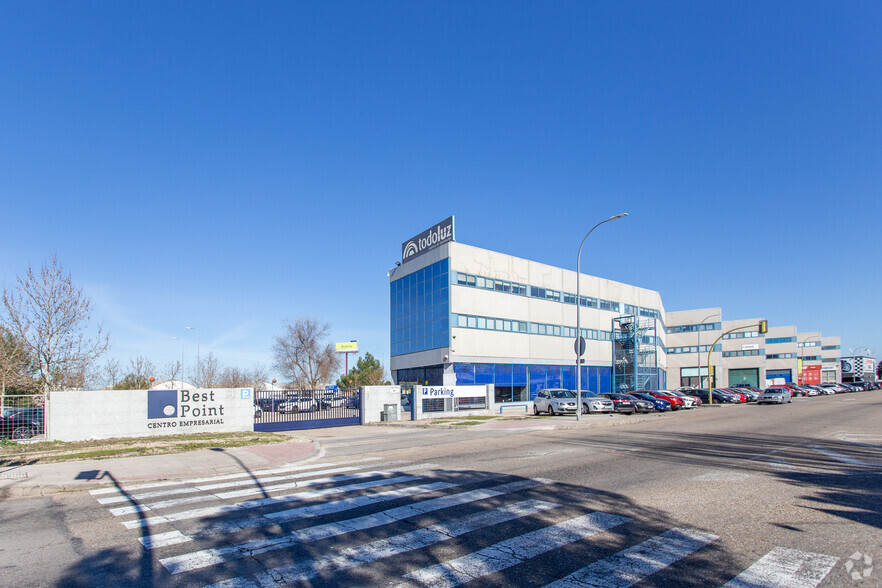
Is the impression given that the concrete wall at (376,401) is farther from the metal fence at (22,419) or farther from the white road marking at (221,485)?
the white road marking at (221,485)

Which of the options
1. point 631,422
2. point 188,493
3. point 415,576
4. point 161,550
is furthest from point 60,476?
point 631,422

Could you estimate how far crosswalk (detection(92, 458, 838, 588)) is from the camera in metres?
5.26

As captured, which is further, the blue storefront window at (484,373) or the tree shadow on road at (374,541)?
the blue storefront window at (484,373)

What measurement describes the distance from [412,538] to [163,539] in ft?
10.4

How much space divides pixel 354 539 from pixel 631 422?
2232cm

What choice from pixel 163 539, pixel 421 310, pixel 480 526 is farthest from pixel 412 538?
pixel 421 310

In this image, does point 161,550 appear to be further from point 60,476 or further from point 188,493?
point 60,476

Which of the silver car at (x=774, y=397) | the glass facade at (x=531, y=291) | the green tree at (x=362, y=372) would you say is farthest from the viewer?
the green tree at (x=362, y=372)

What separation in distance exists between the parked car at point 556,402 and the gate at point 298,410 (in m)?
12.3

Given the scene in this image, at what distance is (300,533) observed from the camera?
6855 millimetres

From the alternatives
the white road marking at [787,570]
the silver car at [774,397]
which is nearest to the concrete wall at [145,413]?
the white road marking at [787,570]

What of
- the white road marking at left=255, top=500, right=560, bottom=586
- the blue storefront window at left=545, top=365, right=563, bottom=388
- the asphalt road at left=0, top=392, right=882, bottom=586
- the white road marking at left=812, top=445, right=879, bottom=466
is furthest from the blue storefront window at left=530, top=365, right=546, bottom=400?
the white road marking at left=255, top=500, right=560, bottom=586

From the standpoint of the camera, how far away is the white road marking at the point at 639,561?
5.05 m

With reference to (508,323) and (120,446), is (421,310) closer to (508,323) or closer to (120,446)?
(508,323)
